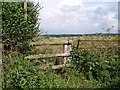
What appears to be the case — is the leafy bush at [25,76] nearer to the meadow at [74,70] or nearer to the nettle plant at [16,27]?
the meadow at [74,70]

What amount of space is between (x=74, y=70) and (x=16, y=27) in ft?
7.68

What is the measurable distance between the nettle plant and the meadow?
14.1 inches

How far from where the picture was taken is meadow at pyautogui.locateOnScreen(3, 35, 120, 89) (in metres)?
10.3

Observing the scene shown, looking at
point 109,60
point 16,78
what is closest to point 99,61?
point 109,60

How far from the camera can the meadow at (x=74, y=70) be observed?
10.3m

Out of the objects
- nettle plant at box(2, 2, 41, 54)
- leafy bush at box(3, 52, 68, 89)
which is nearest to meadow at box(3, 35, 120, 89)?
leafy bush at box(3, 52, 68, 89)

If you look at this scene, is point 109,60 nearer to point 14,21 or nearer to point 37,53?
point 37,53

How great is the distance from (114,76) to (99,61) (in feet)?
2.19

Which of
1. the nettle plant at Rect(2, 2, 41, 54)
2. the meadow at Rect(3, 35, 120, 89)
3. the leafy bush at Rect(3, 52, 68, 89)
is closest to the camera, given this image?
the leafy bush at Rect(3, 52, 68, 89)

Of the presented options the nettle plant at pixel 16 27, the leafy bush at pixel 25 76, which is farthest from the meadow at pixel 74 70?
the nettle plant at pixel 16 27

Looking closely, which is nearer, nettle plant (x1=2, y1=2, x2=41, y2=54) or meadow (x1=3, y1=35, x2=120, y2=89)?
meadow (x1=3, y1=35, x2=120, y2=89)

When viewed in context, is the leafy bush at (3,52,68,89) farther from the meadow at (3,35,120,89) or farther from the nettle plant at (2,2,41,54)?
the nettle plant at (2,2,41,54)

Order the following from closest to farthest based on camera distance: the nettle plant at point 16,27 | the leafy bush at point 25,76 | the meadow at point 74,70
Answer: the leafy bush at point 25,76 → the meadow at point 74,70 → the nettle plant at point 16,27

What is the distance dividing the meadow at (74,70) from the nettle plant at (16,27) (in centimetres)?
36
